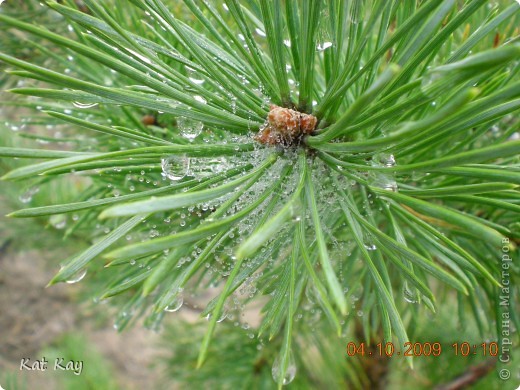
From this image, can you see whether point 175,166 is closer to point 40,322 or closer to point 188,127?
point 188,127

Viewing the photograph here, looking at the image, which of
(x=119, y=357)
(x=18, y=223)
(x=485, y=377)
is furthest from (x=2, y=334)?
Answer: (x=485, y=377)

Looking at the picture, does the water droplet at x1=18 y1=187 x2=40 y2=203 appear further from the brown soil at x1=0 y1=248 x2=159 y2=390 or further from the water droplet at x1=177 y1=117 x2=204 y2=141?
the brown soil at x1=0 y1=248 x2=159 y2=390

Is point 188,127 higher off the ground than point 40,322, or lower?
higher

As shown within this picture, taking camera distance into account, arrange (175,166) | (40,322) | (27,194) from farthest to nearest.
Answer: (40,322) < (27,194) < (175,166)

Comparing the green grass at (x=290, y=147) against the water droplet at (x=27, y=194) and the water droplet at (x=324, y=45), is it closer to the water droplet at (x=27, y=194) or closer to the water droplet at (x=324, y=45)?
the water droplet at (x=324, y=45)

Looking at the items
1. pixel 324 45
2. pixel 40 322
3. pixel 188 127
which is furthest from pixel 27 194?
pixel 40 322

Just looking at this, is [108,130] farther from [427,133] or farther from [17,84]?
[17,84]

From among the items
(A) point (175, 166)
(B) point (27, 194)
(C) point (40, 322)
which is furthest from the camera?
(C) point (40, 322)

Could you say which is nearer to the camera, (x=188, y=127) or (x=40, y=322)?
(x=188, y=127)
